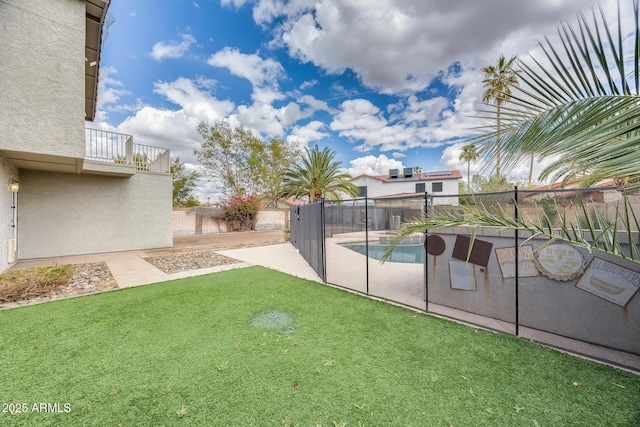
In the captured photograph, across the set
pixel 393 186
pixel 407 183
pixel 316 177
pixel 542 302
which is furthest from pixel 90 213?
pixel 407 183

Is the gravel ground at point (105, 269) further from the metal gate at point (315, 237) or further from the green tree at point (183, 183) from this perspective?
the green tree at point (183, 183)

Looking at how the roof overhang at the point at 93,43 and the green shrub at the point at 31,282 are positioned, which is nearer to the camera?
the green shrub at the point at 31,282

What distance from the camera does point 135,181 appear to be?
1141cm

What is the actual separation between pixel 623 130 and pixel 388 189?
38044 mm

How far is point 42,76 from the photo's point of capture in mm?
6453

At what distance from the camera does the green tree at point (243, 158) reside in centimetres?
2441

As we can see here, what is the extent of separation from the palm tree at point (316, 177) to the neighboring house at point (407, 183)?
57.1 feet

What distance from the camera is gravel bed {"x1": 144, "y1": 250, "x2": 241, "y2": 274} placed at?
25.9ft

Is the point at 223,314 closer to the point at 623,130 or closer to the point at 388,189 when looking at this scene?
the point at 623,130

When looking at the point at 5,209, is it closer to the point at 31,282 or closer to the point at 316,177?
the point at 31,282

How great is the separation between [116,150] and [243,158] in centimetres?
1593

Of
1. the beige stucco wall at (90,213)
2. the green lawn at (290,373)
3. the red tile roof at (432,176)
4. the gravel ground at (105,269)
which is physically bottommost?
the green lawn at (290,373)

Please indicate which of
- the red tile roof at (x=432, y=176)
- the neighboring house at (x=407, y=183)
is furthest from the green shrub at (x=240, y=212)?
the red tile roof at (x=432, y=176)

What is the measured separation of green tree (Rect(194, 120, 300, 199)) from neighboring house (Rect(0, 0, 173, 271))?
1175cm
